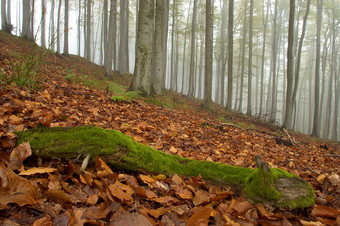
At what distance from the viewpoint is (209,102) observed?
31.1 ft

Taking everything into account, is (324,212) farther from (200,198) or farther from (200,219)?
(200,219)

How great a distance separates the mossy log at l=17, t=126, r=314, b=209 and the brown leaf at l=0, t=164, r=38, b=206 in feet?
1.29

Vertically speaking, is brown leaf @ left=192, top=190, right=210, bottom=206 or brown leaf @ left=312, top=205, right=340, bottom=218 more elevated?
brown leaf @ left=192, top=190, right=210, bottom=206

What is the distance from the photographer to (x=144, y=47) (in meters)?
5.79

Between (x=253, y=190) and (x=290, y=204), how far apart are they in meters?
0.28

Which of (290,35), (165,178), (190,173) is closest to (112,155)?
(165,178)

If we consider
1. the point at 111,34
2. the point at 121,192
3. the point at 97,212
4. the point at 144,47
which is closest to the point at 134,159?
the point at 121,192

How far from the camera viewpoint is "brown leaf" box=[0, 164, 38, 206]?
0.91 metres

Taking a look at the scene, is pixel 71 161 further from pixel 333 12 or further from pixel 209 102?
pixel 333 12

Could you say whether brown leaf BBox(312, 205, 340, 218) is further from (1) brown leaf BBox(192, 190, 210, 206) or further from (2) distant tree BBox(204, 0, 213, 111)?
(2) distant tree BBox(204, 0, 213, 111)

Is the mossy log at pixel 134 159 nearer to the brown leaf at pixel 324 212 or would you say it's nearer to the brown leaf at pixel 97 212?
the brown leaf at pixel 324 212

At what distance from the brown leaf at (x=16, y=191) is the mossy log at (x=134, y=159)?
395 millimetres

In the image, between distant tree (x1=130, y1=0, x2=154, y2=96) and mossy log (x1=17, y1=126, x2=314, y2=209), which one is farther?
distant tree (x1=130, y1=0, x2=154, y2=96)

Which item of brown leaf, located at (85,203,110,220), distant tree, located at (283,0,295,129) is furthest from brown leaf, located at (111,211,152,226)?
distant tree, located at (283,0,295,129)
